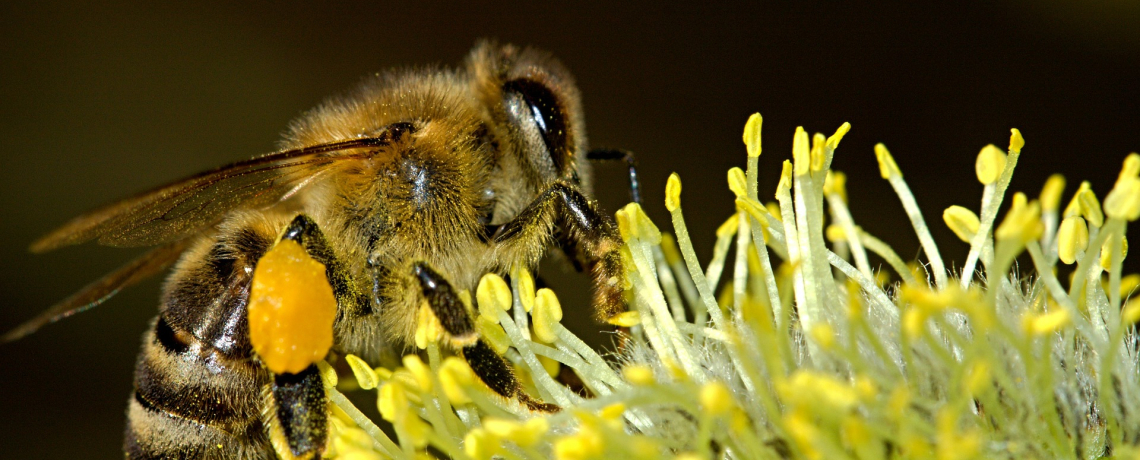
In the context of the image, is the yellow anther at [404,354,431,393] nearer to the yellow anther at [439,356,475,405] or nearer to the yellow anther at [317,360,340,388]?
the yellow anther at [439,356,475,405]

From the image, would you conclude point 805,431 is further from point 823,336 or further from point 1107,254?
point 1107,254

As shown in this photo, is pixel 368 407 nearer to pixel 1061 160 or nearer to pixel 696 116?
pixel 696 116

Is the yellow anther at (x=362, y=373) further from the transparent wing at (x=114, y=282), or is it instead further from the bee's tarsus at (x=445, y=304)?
the transparent wing at (x=114, y=282)

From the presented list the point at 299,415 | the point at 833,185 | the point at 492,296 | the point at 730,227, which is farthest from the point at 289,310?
the point at 833,185

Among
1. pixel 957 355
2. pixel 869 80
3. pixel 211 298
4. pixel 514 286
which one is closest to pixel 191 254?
pixel 211 298

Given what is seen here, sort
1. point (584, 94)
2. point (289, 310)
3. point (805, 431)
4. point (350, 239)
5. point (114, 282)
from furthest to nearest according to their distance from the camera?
point (584, 94), point (114, 282), point (350, 239), point (289, 310), point (805, 431)

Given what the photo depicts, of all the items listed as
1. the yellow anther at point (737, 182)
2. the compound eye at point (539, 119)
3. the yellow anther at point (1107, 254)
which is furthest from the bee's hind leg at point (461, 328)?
the yellow anther at point (1107, 254)
